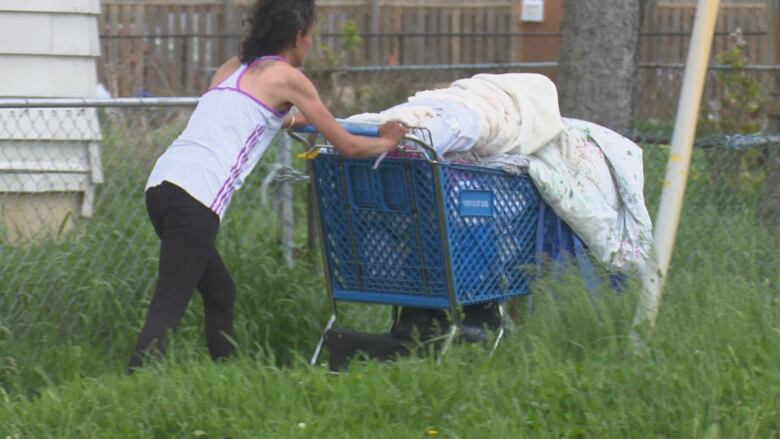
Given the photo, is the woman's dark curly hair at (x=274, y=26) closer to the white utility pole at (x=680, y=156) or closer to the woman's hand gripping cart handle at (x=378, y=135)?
the woman's hand gripping cart handle at (x=378, y=135)

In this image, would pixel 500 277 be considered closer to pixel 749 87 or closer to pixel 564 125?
pixel 564 125

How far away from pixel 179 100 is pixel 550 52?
11358 millimetres

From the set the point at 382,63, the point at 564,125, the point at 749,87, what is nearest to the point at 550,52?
the point at 382,63

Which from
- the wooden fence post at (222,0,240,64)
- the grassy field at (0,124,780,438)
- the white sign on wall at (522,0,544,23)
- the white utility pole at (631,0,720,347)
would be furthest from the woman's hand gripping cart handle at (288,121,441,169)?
the white sign on wall at (522,0,544,23)

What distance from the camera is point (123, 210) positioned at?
21.2ft

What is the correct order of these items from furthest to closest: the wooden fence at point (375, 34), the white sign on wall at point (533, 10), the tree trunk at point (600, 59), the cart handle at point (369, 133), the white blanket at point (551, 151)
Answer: the white sign on wall at point (533, 10) → the wooden fence at point (375, 34) → the tree trunk at point (600, 59) → the white blanket at point (551, 151) → the cart handle at point (369, 133)

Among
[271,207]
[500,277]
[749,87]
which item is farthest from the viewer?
[749,87]

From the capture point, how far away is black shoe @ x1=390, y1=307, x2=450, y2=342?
219 inches

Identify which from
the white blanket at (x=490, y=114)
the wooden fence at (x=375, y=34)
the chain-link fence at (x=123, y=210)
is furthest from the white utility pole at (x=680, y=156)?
the wooden fence at (x=375, y=34)

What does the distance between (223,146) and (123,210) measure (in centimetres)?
152

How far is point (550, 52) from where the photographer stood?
17.0 meters

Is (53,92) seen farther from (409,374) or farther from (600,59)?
(409,374)

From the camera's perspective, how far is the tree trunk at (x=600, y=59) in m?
6.77

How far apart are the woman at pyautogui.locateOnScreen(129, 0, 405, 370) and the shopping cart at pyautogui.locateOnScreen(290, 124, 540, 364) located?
22 cm
